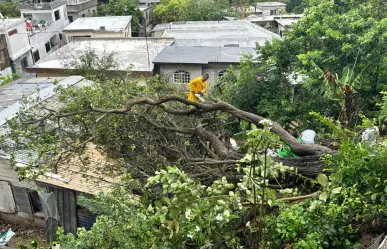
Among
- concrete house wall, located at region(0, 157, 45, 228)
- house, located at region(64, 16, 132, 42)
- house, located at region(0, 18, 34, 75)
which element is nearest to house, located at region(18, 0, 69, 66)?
house, located at region(64, 16, 132, 42)

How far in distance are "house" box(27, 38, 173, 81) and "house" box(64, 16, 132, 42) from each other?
7.27 ft

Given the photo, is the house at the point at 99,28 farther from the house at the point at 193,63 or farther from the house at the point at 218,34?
the house at the point at 193,63

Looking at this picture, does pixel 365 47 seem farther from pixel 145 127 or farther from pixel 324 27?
pixel 145 127

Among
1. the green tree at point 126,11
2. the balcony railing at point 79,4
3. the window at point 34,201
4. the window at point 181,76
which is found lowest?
the window at point 34,201

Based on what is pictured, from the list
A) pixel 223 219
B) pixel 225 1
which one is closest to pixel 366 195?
pixel 223 219

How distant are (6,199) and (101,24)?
56.3ft

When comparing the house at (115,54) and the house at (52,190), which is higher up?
the house at (115,54)

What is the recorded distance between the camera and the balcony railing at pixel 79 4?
29.2m

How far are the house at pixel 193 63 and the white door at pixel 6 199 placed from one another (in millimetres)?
8588

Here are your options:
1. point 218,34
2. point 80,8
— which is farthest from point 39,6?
point 218,34

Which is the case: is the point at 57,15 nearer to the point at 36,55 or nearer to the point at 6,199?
the point at 36,55

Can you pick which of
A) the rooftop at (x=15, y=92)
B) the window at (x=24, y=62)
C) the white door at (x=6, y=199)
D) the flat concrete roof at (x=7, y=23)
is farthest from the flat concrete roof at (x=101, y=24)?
the white door at (x=6, y=199)

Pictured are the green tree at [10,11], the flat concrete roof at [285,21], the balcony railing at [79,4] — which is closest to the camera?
the flat concrete roof at [285,21]

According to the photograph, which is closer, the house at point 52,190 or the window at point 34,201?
the house at point 52,190
